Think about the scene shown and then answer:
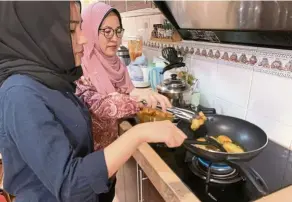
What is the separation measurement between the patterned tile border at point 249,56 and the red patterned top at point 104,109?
19.8 inches

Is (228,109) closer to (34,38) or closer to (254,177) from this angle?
(254,177)

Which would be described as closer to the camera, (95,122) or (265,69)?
(265,69)

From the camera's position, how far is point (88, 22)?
122cm

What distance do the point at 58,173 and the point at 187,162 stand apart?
1.63 feet

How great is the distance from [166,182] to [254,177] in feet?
0.99

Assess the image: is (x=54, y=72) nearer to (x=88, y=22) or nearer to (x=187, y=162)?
(x=187, y=162)

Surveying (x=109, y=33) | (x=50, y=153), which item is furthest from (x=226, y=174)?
(x=109, y=33)

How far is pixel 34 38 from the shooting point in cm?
59

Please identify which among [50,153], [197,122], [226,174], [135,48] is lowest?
[226,174]

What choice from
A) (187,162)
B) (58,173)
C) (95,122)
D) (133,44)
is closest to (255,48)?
(187,162)

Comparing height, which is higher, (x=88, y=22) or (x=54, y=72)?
(x=88, y=22)

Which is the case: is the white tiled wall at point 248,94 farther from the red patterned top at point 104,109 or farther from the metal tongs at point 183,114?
the red patterned top at point 104,109

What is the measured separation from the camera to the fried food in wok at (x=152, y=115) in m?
1.04

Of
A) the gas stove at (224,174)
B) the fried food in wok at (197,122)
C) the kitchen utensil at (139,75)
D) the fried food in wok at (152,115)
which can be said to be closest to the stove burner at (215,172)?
the gas stove at (224,174)
